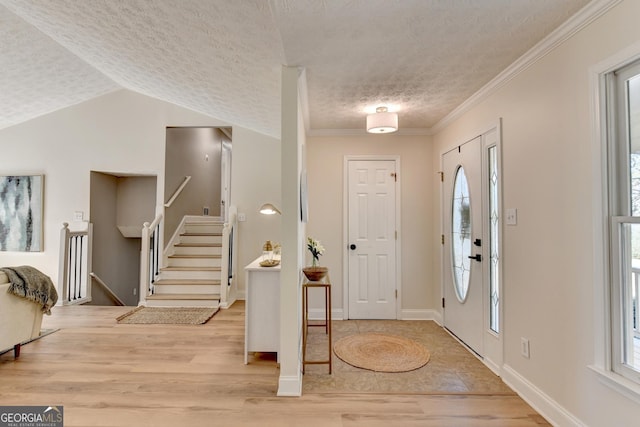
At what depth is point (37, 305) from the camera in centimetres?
285

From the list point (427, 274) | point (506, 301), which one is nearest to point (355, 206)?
point (427, 274)

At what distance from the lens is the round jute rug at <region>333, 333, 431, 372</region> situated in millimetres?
2586

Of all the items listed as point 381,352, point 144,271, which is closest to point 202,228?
point 144,271

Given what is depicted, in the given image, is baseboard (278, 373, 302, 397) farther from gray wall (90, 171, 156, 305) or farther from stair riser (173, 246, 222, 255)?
gray wall (90, 171, 156, 305)

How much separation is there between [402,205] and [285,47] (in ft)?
7.99

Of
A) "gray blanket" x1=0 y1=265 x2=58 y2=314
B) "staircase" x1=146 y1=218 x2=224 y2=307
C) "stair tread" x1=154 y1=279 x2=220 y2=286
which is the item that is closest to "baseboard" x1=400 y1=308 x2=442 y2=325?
"staircase" x1=146 y1=218 x2=224 y2=307

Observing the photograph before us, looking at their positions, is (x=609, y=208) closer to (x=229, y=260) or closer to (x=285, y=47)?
(x=285, y=47)

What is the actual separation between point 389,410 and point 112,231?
18.5ft

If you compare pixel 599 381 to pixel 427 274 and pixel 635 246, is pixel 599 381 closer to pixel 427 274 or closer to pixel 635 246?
pixel 635 246

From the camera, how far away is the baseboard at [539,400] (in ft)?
5.76

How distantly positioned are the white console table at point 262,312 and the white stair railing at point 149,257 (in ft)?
8.18

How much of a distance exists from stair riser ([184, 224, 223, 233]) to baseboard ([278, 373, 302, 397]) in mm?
3981

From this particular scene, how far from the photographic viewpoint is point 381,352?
112 inches

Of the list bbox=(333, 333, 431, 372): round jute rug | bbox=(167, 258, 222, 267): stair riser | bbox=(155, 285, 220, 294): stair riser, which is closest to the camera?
bbox=(333, 333, 431, 372): round jute rug
